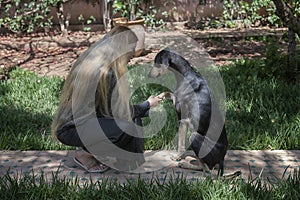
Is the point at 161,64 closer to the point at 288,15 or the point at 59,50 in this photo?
A: the point at 288,15

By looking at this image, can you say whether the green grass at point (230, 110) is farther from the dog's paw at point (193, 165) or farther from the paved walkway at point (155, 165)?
the dog's paw at point (193, 165)

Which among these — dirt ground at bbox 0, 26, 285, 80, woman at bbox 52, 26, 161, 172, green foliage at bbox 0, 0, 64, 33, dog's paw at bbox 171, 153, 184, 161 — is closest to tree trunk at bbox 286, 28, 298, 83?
dirt ground at bbox 0, 26, 285, 80

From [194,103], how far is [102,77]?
2.30 ft

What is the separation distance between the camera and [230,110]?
16.7 feet

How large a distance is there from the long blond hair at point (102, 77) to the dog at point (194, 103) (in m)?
0.25

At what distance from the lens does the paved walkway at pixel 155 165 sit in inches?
137

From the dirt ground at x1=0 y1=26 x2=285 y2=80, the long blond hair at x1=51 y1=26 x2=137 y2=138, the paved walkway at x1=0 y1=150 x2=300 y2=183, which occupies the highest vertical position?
the long blond hair at x1=51 y1=26 x2=137 y2=138

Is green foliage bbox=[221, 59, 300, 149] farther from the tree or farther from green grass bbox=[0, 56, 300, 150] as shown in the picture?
the tree

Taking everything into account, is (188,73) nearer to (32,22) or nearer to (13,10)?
(32,22)

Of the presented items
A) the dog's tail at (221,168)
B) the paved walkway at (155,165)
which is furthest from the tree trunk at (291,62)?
the dog's tail at (221,168)

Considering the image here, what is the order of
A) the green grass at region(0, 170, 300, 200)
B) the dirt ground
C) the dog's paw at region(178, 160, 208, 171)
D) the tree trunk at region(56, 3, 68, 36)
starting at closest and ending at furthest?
the green grass at region(0, 170, 300, 200) → the dog's paw at region(178, 160, 208, 171) → the dirt ground → the tree trunk at region(56, 3, 68, 36)

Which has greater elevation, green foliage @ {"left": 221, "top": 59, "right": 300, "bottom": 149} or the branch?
the branch

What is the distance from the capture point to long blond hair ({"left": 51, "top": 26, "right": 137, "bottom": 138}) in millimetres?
3266

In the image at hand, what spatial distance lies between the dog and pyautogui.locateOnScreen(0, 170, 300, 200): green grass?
263mm
